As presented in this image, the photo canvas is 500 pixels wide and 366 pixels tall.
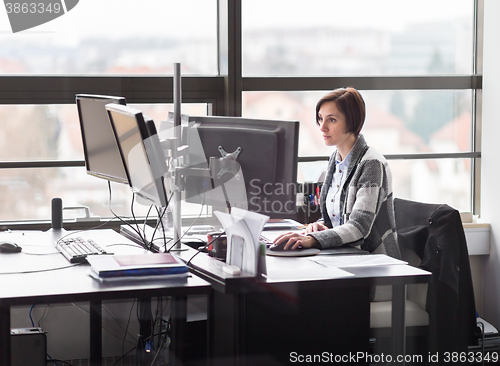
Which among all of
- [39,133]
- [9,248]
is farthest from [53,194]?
[9,248]

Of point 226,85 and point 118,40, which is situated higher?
point 118,40

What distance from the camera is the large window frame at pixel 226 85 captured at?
3.00 metres

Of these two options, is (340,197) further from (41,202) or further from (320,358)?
(41,202)

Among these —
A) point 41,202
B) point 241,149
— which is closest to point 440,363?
point 241,149

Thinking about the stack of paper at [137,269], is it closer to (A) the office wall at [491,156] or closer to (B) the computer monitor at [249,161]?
(B) the computer monitor at [249,161]

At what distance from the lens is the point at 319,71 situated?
11.2 ft

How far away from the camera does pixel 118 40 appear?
310cm

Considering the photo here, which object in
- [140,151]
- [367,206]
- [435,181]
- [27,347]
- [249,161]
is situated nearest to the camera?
[140,151]

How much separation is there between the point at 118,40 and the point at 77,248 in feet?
4.61

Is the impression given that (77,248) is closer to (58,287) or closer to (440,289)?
(58,287)

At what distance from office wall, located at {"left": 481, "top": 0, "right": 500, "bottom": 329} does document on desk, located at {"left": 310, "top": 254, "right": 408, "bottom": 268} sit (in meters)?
1.66

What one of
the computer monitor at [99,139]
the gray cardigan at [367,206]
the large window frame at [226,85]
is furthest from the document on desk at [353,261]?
the large window frame at [226,85]

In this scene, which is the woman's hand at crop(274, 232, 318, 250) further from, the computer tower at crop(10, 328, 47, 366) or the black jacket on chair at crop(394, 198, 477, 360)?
the computer tower at crop(10, 328, 47, 366)
